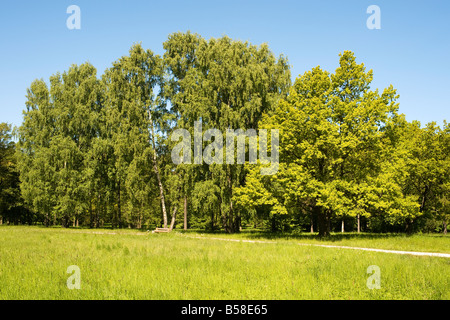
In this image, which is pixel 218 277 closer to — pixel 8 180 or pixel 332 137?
pixel 332 137

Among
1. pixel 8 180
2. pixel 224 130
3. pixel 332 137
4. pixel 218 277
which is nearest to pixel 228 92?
pixel 224 130

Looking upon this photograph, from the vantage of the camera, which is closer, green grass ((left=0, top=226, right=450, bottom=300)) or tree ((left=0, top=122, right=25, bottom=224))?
green grass ((left=0, top=226, right=450, bottom=300))

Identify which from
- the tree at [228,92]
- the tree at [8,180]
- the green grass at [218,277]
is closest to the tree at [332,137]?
the tree at [228,92]

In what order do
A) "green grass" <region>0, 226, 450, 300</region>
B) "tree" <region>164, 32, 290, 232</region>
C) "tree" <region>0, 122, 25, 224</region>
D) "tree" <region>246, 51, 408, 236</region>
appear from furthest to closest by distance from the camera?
"tree" <region>0, 122, 25, 224</region>, "tree" <region>164, 32, 290, 232</region>, "tree" <region>246, 51, 408, 236</region>, "green grass" <region>0, 226, 450, 300</region>

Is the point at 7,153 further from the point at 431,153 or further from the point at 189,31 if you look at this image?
the point at 431,153

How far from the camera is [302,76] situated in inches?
922

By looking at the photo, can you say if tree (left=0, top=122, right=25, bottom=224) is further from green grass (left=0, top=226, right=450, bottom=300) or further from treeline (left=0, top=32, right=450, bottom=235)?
green grass (left=0, top=226, right=450, bottom=300)

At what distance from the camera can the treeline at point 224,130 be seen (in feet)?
69.8

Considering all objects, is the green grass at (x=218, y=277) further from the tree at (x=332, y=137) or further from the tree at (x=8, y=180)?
the tree at (x=8, y=180)

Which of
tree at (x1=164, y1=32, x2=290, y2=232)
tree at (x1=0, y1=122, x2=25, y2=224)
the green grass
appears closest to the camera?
the green grass

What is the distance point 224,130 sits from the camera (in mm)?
29078

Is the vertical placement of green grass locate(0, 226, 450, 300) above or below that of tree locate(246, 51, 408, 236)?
below

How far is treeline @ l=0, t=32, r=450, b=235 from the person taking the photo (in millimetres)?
21281

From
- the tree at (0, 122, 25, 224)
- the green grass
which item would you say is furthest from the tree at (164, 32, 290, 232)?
the tree at (0, 122, 25, 224)
